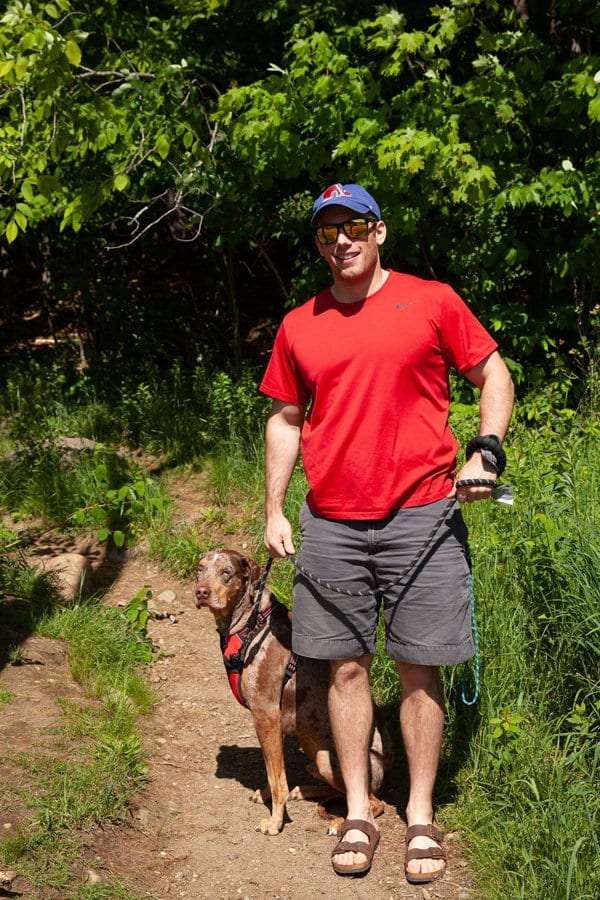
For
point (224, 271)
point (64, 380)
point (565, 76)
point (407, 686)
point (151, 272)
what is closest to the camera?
point (407, 686)

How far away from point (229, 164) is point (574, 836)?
593 centimetres

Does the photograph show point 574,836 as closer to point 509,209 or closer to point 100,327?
point 509,209

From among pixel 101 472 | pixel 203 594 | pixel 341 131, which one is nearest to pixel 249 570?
pixel 203 594

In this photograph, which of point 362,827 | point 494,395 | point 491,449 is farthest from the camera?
point 362,827

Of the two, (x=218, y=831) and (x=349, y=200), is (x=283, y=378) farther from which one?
(x=218, y=831)

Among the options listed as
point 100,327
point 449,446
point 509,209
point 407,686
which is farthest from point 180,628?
point 100,327

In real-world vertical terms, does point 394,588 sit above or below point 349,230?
below

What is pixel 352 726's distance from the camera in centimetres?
370

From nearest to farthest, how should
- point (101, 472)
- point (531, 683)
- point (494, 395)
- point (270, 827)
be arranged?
point (494, 395)
point (270, 827)
point (531, 683)
point (101, 472)

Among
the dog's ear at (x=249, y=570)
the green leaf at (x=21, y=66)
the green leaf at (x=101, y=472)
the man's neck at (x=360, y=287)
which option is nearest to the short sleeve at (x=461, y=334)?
A: the man's neck at (x=360, y=287)

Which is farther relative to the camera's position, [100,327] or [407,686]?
[100,327]

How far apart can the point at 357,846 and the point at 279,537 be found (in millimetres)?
1199

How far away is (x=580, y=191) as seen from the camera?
6758 mm

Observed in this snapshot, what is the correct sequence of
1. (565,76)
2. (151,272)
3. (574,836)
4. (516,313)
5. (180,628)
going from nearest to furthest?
(574,836), (180,628), (565,76), (516,313), (151,272)
